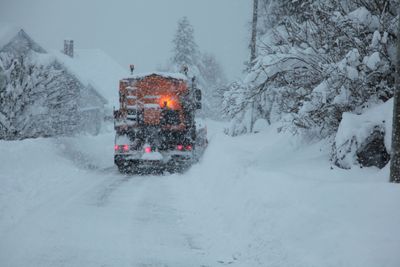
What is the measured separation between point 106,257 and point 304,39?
6607mm

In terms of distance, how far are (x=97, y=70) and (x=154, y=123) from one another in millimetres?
38652

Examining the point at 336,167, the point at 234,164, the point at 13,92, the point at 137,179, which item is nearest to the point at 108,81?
the point at 13,92

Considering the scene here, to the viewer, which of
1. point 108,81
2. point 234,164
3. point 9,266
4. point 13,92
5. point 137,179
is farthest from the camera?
point 108,81

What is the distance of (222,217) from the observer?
27.6ft

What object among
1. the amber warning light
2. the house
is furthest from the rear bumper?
the house

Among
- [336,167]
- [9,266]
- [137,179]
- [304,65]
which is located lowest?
[137,179]

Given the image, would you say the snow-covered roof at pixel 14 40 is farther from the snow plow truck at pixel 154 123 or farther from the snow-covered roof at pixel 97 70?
the snow plow truck at pixel 154 123

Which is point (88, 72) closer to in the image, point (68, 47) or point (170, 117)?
point (68, 47)

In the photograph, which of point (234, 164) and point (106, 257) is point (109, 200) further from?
point (106, 257)

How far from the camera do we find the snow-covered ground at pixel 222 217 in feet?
16.7

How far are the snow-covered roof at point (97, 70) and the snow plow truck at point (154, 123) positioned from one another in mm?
26943

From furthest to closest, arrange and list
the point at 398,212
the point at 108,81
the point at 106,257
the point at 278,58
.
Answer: the point at 108,81
the point at 278,58
the point at 106,257
the point at 398,212

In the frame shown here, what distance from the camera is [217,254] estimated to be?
6.36m

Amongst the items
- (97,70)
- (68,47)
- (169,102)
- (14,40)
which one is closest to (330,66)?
(169,102)
